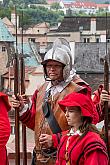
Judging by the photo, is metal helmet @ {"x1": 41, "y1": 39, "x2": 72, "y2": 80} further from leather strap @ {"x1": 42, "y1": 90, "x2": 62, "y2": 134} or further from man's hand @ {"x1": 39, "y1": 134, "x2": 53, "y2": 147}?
man's hand @ {"x1": 39, "y1": 134, "x2": 53, "y2": 147}

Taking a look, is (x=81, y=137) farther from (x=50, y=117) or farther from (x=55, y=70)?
(x=55, y=70)

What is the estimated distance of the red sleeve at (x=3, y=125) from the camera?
17.1ft

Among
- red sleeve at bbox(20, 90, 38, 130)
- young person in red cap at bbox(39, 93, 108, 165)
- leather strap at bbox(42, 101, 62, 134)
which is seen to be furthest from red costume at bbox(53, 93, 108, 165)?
red sleeve at bbox(20, 90, 38, 130)

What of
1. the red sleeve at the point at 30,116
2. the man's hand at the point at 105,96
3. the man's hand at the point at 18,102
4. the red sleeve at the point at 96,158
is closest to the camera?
the red sleeve at the point at 96,158

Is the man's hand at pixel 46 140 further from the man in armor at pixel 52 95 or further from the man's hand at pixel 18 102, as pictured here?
the man's hand at pixel 18 102

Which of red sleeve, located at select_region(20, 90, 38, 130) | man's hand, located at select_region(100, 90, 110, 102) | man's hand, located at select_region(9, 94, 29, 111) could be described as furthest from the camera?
red sleeve, located at select_region(20, 90, 38, 130)

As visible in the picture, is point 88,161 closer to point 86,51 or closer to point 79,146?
point 79,146

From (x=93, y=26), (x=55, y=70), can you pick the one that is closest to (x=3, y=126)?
(x=55, y=70)

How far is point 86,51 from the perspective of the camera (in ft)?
105

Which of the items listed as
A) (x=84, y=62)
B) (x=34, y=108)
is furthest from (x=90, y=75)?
(x=34, y=108)

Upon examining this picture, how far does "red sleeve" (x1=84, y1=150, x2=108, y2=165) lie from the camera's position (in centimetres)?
435

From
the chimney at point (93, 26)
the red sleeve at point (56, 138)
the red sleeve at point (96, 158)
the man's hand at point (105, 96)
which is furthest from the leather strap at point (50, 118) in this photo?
the chimney at point (93, 26)

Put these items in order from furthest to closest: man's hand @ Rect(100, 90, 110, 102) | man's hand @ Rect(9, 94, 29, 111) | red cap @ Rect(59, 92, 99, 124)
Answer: man's hand @ Rect(9, 94, 29, 111) → man's hand @ Rect(100, 90, 110, 102) → red cap @ Rect(59, 92, 99, 124)

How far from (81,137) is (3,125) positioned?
936mm
